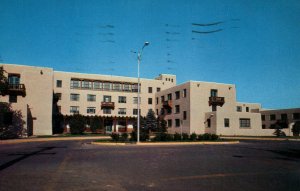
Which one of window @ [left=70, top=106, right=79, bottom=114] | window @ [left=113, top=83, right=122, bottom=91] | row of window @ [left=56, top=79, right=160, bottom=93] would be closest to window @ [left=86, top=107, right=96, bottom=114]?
window @ [left=70, top=106, right=79, bottom=114]

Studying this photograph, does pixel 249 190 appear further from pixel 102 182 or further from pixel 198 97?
pixel 198 97

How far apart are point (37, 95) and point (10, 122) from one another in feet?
23.0

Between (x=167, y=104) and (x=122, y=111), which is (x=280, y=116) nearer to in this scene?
(x=167, y=104)

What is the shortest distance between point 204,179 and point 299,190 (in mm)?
2799

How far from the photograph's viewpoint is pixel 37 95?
41938 mm

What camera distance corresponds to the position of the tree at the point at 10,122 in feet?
116

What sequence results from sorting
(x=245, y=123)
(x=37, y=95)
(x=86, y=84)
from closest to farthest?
(x=37, y=95) < (x=245, y=123) < (x=86, y=84)

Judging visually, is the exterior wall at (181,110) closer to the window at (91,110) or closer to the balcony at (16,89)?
the window at (91,110)

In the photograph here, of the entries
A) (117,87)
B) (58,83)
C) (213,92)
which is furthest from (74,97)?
(213,92)

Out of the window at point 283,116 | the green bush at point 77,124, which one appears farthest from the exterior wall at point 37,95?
the window at point 283,116

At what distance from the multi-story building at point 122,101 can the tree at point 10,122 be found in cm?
70

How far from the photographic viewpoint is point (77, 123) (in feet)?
145

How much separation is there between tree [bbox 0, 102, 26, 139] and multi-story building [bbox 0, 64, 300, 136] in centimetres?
70

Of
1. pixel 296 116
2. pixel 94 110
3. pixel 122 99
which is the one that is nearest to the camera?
pixel 94 110
